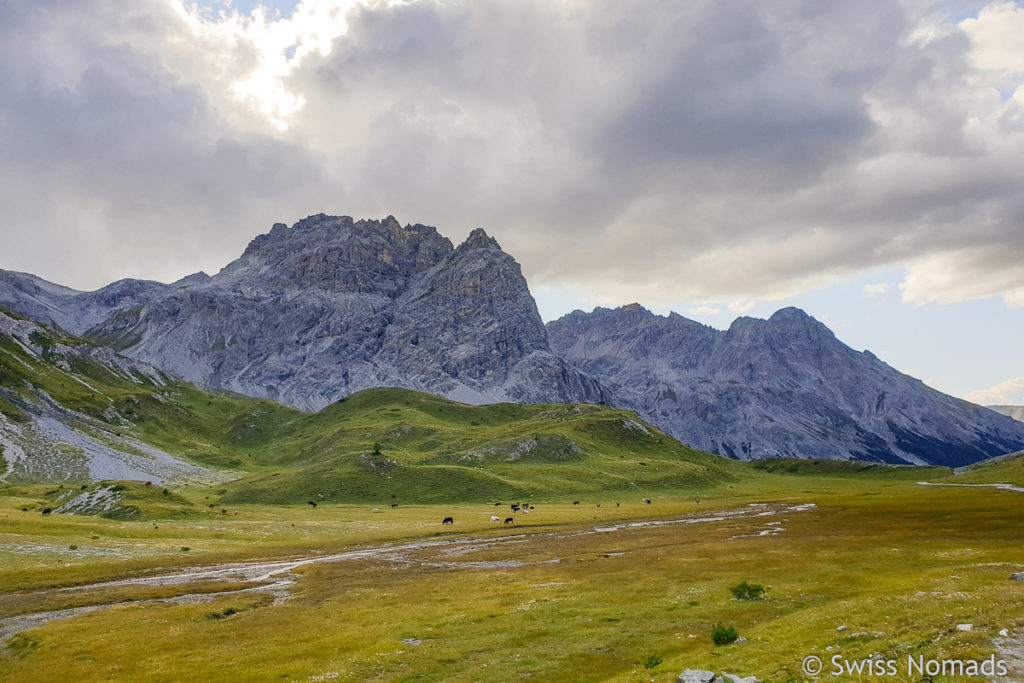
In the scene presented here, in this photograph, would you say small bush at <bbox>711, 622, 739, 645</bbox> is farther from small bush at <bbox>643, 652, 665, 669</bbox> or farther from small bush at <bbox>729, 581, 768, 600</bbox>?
small bush at <bbox>729, 581, 768, 600</bbox>

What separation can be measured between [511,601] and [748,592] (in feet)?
52.5

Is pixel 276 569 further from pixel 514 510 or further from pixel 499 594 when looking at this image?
pixel 514 510

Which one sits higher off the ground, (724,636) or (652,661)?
(724,636)

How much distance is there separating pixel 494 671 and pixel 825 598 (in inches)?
882

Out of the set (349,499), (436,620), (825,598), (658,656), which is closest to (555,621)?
(436,620)

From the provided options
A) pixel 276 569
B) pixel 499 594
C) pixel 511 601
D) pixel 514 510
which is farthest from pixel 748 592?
pixel 514 510

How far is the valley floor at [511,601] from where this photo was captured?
85.8ft

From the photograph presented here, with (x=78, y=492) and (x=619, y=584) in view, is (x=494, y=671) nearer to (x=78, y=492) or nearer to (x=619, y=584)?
(x=619, y=584)

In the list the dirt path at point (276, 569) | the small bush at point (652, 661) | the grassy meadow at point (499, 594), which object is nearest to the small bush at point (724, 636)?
the grassy meadow at point (499, 594)

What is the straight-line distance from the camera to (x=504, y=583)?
163 feet

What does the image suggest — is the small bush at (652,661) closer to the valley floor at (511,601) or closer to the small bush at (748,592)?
the valley floor at (511,601)

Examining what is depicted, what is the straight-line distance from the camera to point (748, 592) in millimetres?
38094

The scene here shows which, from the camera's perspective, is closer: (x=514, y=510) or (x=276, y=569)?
(x=276, y=569)

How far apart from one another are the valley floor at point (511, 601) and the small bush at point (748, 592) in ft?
4.25
